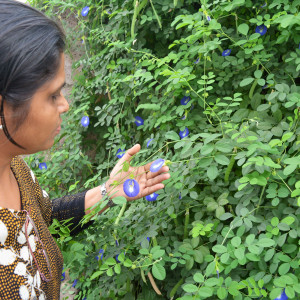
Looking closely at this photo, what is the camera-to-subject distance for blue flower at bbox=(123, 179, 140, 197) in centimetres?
134

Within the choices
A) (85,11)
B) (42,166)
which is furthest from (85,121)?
(85,11)

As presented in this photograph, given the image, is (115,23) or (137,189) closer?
(137,189)

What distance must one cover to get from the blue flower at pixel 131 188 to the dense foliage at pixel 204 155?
0.12m

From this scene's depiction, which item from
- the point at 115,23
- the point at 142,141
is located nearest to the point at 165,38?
the point at 115,23

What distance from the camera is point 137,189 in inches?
52.6

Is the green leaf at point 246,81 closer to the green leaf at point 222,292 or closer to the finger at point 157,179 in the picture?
the finger at point 157,179

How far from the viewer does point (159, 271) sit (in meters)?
1.28

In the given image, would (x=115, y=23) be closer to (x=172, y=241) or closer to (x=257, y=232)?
(x=172, y=241)

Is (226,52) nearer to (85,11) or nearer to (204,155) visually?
(204,155)

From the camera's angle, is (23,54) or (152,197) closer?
(23,54)

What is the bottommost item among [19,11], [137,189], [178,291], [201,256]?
[178,291]

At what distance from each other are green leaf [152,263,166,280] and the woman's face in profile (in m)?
0.49

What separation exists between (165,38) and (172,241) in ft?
3.13

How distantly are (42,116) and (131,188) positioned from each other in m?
0.39
